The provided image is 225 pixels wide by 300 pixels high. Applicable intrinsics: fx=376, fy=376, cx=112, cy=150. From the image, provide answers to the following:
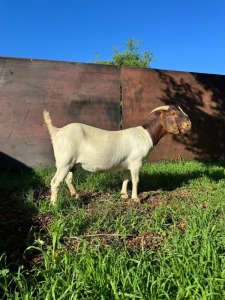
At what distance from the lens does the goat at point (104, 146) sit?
5.28 metres

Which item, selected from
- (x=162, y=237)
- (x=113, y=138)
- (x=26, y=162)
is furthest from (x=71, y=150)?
(x=26, y=162)

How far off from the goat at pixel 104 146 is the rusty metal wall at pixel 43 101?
10.4 ft

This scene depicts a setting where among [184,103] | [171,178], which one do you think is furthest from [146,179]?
[184,103]

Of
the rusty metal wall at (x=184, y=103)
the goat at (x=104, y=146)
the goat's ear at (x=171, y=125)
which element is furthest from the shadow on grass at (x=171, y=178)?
the rusty metal wall at (x=184, y=103)

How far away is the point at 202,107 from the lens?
10.6 m

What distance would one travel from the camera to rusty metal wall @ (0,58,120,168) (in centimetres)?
860

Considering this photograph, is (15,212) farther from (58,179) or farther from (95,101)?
(95,101)

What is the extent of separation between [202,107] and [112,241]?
747 cm

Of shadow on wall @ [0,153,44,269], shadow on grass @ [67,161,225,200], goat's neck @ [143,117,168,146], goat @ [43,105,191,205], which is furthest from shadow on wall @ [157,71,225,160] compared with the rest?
shadow on wall @ [0,153,44,269]

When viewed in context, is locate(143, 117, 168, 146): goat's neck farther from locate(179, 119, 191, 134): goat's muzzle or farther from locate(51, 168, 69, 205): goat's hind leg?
locate(51, 168, 69, 205): goat's hind leg

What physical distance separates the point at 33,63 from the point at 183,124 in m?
4.42

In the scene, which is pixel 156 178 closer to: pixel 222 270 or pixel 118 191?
pixel 118 191

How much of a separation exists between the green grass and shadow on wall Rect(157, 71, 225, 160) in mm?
3318

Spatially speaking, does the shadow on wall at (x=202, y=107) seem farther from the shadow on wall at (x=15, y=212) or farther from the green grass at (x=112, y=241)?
the shadow on wall at (x=15, y=212)
